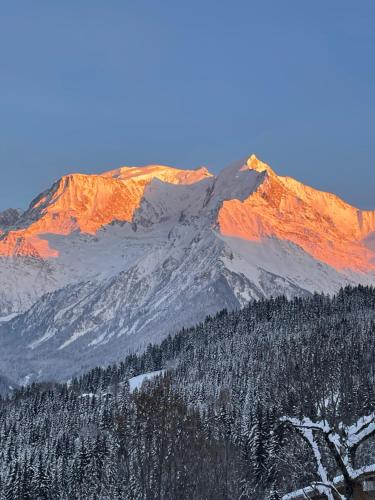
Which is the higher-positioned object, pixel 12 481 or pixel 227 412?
pixel 227 412

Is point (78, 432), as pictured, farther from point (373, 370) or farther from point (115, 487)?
point (115, 487)

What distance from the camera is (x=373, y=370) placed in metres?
175

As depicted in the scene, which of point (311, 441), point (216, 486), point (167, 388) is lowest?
point (311, 441)

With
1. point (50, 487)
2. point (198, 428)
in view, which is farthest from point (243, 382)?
point (198, 428)

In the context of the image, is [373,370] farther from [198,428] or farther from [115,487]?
[115,487]

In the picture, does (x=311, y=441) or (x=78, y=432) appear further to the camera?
(x=78, y=432)

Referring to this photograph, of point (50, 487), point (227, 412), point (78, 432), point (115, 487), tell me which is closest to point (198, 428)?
point (115, 487)

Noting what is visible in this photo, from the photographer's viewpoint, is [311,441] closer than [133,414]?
Yes

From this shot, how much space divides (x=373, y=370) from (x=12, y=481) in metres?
78.9

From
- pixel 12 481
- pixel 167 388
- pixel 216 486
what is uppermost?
pixel 12 481

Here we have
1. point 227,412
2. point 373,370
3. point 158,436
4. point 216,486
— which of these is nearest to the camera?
point 158,436

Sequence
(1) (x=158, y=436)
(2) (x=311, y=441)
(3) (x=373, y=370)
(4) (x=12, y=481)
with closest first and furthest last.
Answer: (2) (x=311, y=441), (1) (x=158, y=436), (4) (x=12, y=481), (3) (x=373, y=370)

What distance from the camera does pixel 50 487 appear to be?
385ft

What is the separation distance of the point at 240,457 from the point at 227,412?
3992 cm
